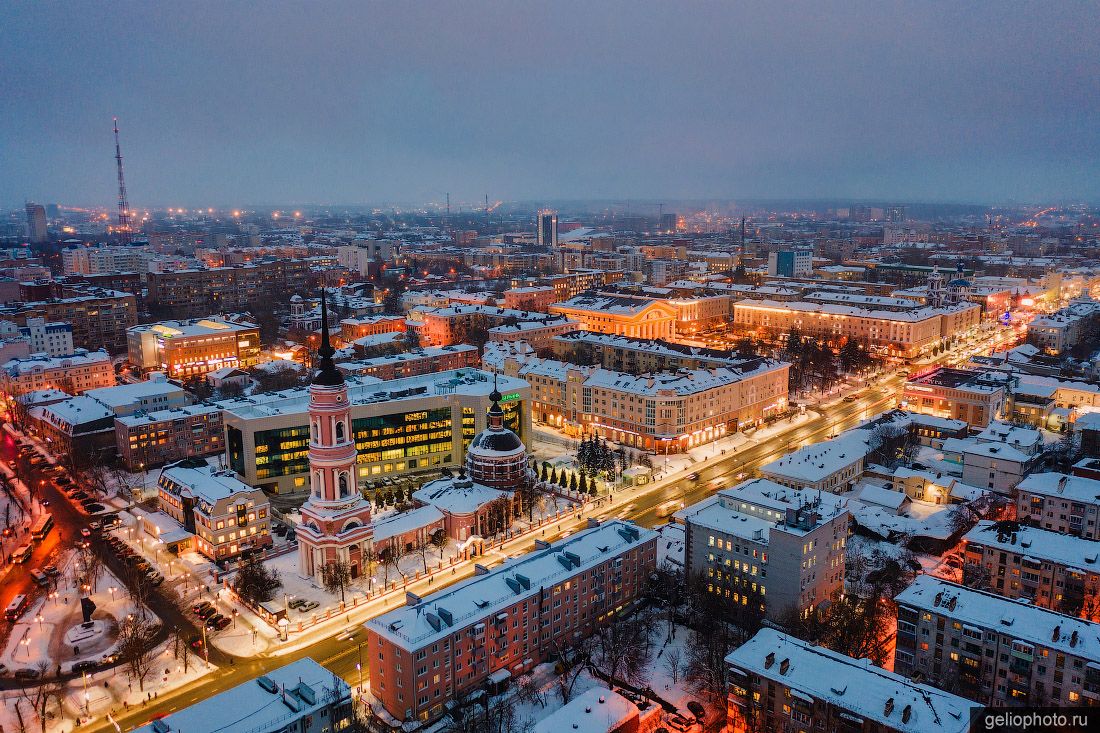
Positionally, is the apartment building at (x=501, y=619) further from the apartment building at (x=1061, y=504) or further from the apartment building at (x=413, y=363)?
the apartment building at (x=413, y=363)

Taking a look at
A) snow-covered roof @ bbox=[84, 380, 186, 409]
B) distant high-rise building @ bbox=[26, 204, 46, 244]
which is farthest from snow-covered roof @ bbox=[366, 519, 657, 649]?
distant high-rise building @ bbox=[26, 204, 46, 244]

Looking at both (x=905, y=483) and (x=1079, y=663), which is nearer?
(x=1079, y=663)

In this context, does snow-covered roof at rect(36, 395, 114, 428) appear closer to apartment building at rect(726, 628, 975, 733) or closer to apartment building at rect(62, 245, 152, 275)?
apartment building at rect(726, 628, 975, 733)

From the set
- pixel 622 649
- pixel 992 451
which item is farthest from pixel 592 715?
pixel 992 451

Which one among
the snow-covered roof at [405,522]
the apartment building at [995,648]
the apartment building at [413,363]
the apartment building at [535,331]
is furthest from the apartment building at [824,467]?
the apartment building at [535,331]

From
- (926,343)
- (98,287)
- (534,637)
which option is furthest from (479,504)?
(98,287)

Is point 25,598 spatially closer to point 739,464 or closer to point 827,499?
point 827,499

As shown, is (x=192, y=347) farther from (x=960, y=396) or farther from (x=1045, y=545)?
(x=1045, y=545)
